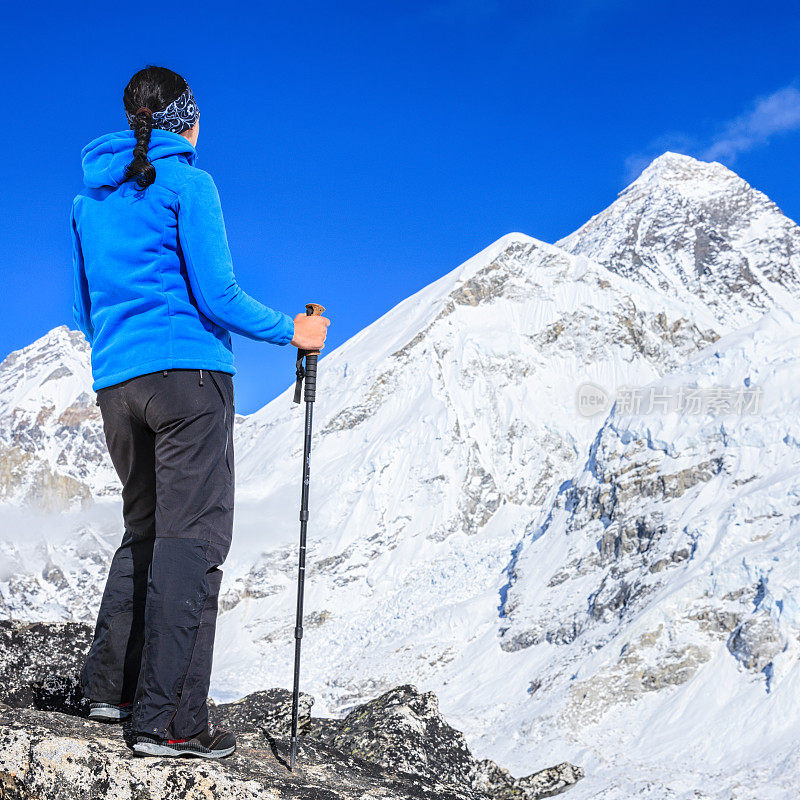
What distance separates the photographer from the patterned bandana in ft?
12.4

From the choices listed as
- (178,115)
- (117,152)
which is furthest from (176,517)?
(178,115)

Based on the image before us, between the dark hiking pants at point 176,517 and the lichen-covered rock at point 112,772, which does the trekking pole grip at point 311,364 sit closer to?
the dark hiking pants at point 176,517

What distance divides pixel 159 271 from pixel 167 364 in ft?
1.28

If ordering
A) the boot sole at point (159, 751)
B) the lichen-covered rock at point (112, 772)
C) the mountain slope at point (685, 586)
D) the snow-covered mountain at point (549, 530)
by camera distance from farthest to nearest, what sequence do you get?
the snow-covered mountain at point (549, 530) < the mountain slope at point (685, 586) < the boot sole at point (159, 751) < the lichen-covered rock at point (112, 772)

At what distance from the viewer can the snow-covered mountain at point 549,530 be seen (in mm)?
55719

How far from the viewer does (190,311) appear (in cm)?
360

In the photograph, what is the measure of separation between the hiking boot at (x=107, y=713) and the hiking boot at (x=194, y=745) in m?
0.37

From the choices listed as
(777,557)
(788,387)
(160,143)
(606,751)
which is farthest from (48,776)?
(788,387)

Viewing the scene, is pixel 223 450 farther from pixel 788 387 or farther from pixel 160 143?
pixel 788 387

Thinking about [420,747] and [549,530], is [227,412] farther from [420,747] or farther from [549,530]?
[549,530]

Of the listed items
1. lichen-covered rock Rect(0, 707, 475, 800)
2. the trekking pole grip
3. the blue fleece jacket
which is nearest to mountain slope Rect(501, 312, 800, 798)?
the trekking pole grip

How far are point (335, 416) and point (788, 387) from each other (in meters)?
90.1

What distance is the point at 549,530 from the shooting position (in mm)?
88938

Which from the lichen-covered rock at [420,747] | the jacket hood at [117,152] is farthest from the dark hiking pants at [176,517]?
the lichen-covered rock at [420,747]
